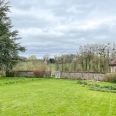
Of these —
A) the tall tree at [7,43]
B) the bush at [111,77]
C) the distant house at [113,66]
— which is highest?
the tall tree at [7,43]

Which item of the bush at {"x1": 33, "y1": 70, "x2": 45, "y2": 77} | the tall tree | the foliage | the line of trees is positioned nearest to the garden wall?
the bush at {"x1": 33, "y1": 70, "x2": 45, "y2": 77}

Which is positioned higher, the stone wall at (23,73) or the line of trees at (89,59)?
the line of trees at (89,59)

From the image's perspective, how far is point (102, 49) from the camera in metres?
31.6

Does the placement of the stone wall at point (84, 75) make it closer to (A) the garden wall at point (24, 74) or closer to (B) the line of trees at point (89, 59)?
(A) the garden wall at point (24, 74)

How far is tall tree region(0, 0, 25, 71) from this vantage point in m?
24.9

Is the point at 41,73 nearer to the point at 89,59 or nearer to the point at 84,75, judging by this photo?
the point at 84,75

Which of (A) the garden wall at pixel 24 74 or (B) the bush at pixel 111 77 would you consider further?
(A) the garden wall at pixel 24 74

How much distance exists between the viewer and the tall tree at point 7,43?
2492 cm

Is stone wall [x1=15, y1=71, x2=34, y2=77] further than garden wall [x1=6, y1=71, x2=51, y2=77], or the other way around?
stone wall [x1=15, y1=71, x2=34, y2=77]

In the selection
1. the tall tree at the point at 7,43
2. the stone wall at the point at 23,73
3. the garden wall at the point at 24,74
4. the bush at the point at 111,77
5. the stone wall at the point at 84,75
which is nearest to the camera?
the bush at the point at 111,77

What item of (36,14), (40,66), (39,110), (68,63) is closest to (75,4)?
(36,14)

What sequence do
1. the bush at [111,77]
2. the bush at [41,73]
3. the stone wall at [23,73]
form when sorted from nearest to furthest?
the bush at [111,77] < the bush at [41,73] < the stone wall at [23,73]

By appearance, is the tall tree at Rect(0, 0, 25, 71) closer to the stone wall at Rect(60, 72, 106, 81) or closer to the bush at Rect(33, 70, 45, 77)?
the bush at Rect(33, 70, 45, 77)

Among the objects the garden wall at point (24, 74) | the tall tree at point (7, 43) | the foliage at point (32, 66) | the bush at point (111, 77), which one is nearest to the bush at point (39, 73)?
the garden wall at point (24, 74)
